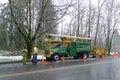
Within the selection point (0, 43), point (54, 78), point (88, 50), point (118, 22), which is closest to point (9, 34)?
point (0, 43)

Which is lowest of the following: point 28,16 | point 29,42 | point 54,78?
point 54,78

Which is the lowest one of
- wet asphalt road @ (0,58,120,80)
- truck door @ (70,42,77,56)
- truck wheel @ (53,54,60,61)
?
wet asphalt road @ (0,58,120,80)

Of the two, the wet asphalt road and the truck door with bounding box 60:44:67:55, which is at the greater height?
the truck door with bounding box 60:44:67:55

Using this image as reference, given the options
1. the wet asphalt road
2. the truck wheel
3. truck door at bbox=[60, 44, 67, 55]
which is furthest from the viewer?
truck door at bbox=[60, 44, 67, 55]

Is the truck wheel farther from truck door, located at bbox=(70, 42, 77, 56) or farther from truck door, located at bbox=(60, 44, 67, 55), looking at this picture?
truck door, located at bbox=(70, 42, 77, 56)

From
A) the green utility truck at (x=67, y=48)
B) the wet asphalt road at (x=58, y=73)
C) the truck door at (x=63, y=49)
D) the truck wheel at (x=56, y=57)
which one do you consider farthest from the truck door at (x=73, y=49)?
the wet asphalt road at (x=58, y=73)

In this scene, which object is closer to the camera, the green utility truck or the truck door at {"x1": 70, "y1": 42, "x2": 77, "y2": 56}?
the green utility truck

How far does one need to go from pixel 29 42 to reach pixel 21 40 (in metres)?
29.9

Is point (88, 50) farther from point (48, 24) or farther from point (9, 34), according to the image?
point (9, 34)

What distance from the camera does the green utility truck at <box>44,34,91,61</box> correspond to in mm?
29172

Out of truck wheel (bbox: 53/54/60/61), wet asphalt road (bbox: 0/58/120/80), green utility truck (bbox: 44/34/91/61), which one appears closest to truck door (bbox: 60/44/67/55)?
green utility truck (bbox: 44/34/91/61)

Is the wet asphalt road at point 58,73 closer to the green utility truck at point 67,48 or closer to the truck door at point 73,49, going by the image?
the green utility truck at point 67,48

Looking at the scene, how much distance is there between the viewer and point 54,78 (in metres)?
13.5

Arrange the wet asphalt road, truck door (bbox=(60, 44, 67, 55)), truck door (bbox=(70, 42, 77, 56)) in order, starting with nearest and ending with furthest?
1. the wet asphalt road
2. truck door (bbox=(60, 44, 67, 55))
3. truck door (bbox=(70, 42, 77, 56))
